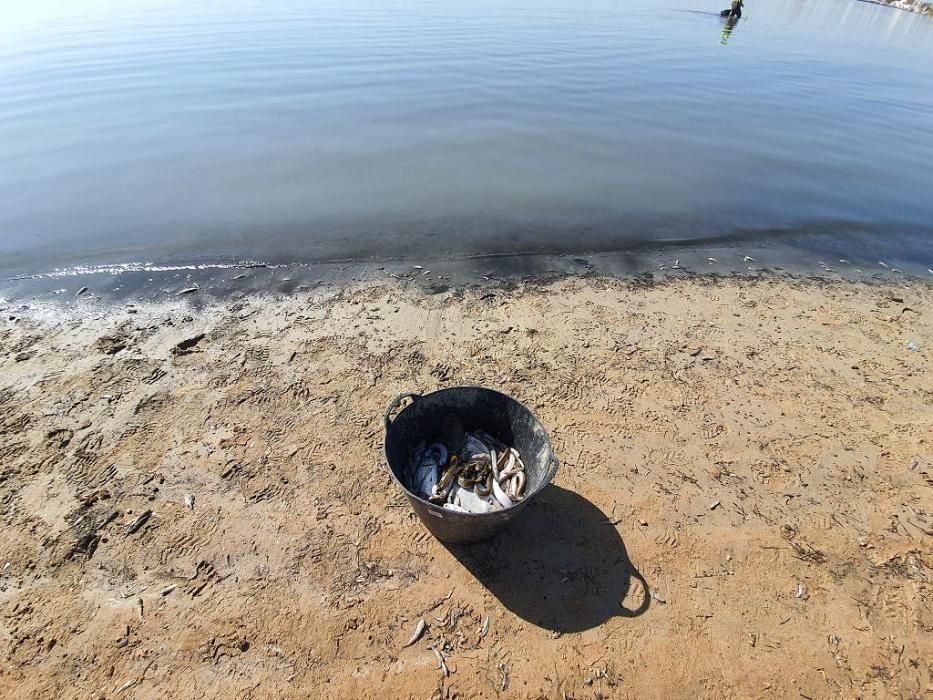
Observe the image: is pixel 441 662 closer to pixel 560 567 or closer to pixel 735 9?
pixel 560 567

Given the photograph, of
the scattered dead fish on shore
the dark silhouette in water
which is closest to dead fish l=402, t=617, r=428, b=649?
the scattered dead fish on shore

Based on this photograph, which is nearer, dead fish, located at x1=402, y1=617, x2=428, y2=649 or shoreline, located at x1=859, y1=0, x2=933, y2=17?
dead fish, located at x1=402, y1=617, x2=428, y2=649

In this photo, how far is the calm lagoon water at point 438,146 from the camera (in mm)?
8523

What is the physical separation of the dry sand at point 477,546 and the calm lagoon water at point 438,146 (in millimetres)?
2806

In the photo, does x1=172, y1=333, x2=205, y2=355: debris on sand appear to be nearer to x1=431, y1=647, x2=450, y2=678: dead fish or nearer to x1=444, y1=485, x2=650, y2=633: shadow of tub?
x1=444, y1=485, x2=650, y2=633: shadow of tub

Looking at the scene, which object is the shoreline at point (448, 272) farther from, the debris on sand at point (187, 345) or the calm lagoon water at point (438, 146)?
the debris on sand at point (187, 345)

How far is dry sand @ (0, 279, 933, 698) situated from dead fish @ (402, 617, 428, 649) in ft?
0.17

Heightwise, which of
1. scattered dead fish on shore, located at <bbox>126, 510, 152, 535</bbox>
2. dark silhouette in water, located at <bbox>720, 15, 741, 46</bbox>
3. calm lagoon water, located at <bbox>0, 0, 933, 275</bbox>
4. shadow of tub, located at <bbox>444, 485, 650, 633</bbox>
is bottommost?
scattered dead fish on shore, located at <bbox>126, 510, 152, 535</bbox>

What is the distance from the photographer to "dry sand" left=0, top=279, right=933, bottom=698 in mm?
3117

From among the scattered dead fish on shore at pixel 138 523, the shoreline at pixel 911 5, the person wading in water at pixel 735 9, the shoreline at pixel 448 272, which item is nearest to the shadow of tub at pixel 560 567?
the scattered dead fish on shore at pixel 138 523

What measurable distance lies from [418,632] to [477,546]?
0.76 metres

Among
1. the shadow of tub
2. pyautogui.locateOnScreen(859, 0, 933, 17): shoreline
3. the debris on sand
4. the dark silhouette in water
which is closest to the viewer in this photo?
the shadow of tub

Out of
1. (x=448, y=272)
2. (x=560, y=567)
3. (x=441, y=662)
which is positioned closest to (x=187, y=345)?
(x=448, y=272)

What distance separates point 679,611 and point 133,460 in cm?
488
